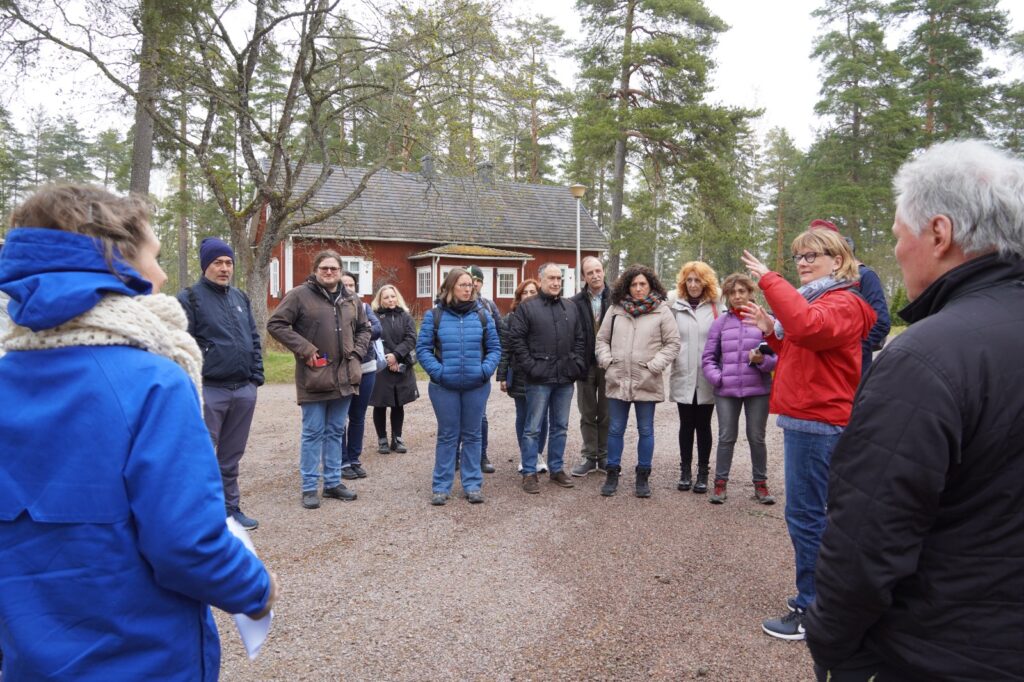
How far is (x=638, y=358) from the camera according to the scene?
20.3 feet

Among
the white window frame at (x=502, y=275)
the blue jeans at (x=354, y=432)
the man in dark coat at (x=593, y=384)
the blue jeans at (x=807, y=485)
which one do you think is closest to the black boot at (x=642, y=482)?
the man in dark coat at (x=593, y=384)

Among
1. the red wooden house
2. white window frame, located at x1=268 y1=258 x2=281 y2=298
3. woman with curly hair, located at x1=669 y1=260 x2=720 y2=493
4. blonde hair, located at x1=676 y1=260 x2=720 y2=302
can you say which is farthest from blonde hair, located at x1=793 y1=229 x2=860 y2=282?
white window frame, located at x1=268 y1=258 x2=281 y2=298

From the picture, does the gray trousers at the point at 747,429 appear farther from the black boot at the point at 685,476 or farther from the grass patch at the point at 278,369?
the grass patch at the point at 278,369

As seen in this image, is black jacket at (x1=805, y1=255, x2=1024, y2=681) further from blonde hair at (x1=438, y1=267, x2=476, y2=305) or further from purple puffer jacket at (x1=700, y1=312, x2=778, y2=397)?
blonde hair at (x1=438, y1=267, x2=476, y2=305)

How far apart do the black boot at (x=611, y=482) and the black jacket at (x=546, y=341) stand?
0.95 metres

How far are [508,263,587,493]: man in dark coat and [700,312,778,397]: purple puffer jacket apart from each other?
1.26 meters

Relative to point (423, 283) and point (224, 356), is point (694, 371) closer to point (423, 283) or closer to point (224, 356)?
point (224, 356)

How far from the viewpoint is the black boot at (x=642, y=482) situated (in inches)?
241

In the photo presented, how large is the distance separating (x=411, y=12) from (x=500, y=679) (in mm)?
13392

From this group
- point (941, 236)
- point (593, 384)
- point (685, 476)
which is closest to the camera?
point (941, 236)

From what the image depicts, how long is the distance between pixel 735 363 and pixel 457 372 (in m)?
2.50

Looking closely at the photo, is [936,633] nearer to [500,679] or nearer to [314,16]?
[500,679]

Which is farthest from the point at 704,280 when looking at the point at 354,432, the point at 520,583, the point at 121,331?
the point at 121,331

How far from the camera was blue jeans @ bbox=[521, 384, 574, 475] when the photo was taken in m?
6.45
